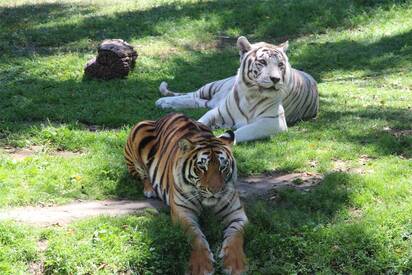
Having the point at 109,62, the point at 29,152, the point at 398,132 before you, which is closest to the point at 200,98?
the point at 109,62

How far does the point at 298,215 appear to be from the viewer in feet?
20.5

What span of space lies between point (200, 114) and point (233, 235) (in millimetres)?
4552

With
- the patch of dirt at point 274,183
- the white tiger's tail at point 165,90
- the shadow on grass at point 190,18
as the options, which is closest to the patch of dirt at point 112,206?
the patch of dirt at point 274,183

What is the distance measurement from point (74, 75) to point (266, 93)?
4342mm

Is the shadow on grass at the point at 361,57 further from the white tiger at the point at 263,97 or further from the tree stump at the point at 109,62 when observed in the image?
the tree stump at the point at 109,62

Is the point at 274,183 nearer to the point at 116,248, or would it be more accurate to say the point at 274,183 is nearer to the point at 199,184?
the point at 199,184

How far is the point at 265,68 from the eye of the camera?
8734mm

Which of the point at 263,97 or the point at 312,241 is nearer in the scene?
the point at 312,241

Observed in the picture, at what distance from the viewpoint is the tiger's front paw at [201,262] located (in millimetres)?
5363

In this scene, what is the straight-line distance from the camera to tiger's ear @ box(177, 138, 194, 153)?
5.79 meters

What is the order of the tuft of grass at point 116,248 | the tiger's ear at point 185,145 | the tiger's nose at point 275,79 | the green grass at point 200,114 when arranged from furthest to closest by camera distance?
the tiger's nose at point 275,79, the tiger's ear at point 185,145, the green grass at point 200,114, the tuft of grass at point 116,248

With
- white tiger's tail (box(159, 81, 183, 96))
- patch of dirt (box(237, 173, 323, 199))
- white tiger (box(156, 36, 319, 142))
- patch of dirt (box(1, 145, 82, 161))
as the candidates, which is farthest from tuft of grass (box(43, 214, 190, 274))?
white tiger's tail (box(159, 81, 183, 96))

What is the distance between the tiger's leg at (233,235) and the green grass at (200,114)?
0.12 metres

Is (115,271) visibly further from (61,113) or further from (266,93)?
(61,113)
